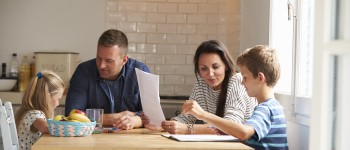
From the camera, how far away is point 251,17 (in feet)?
14.7

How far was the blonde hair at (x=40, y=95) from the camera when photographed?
348 centimetres

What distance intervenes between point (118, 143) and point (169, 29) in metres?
3.23

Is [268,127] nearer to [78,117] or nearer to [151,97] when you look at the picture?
[151,97]

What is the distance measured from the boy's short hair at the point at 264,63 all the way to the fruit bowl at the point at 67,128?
865 millimetres

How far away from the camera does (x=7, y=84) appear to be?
5258 mm

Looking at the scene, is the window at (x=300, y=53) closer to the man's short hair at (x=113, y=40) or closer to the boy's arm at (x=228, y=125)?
the boy's arm at (x=228, y=125)

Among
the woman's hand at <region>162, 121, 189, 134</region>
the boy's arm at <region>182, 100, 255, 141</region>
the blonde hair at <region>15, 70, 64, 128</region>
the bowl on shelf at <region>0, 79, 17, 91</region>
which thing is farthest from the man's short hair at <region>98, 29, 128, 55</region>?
the bowl on shelf at <region>0, 79, 17, 91</region>

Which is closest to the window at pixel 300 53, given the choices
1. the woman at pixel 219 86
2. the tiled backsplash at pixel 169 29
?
the woman at pixel 219 86

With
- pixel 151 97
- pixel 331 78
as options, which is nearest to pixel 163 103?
pixel 151 97

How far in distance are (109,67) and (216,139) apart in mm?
1128

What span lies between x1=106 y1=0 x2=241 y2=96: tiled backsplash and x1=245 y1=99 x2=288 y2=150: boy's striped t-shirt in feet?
9.28

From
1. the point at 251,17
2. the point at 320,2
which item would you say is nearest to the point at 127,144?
the point at 320,2

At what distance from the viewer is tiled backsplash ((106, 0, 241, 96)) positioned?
568cm

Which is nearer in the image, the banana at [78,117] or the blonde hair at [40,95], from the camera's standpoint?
the banana at [78,117]
